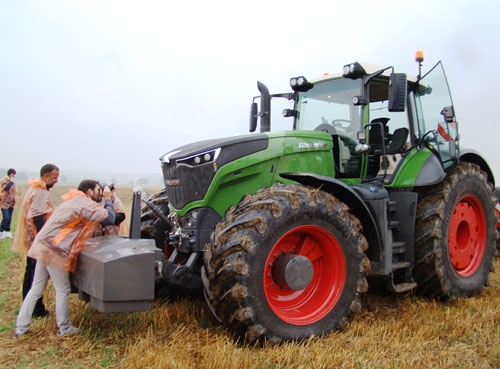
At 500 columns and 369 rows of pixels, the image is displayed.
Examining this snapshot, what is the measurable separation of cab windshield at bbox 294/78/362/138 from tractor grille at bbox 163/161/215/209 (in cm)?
177

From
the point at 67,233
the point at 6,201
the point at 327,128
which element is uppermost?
the point at 327,128

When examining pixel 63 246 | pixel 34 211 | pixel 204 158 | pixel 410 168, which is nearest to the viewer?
pixel 63 246

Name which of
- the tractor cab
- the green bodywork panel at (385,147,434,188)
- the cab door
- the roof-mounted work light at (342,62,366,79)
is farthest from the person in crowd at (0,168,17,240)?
the cab door

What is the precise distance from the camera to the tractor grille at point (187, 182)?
424 cm

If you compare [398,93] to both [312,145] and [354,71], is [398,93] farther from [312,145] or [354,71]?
[312,145]

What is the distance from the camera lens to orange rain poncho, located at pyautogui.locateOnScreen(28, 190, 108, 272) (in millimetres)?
4020

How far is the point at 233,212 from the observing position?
12.8 ft

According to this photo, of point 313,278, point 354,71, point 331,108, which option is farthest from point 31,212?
point 354,71

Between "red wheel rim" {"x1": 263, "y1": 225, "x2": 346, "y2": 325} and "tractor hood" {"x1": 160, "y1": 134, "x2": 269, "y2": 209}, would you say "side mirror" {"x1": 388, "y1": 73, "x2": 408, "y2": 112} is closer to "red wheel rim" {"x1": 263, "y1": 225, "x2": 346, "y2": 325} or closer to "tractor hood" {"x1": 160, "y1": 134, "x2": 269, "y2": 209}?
"tractor hood" {"x1": 160, "y1": 134, "x2": 269, "y2": 209}

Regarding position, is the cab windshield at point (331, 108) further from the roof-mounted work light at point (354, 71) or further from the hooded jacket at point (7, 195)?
the hooded jacket at point (7, 195)

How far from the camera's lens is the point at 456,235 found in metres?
5.68

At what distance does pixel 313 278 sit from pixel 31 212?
307 cm

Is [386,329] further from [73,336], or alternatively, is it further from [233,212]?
[73,336]

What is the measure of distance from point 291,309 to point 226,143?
1.58 meters
